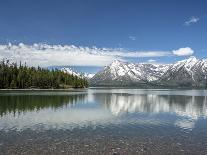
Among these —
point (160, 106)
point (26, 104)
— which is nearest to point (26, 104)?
point (26, 104)

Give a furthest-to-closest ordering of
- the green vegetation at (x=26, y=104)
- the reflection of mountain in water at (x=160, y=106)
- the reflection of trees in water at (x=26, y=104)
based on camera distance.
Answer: the reflection of mountain in water at (x=160, y=106) < the reflection of trees in water at (x=26, y=104) < the green vegetation at (x=26, y=104)

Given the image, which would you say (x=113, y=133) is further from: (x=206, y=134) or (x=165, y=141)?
(x=206, y=134)

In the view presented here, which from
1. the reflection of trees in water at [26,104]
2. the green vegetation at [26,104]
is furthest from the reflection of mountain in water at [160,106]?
the reflection of trees in water at [26,104]

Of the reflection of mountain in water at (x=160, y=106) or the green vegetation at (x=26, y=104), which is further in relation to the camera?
the reflection of mountain in water at (x=160, y=106)

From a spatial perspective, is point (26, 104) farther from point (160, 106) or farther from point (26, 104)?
point (160, 106)

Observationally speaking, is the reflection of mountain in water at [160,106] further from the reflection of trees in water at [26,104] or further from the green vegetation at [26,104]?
the reflection of trees in water at [26,104]

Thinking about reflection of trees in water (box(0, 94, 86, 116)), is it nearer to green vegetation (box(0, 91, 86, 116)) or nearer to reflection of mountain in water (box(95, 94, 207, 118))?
green vegetation (box(0, 91, 86, 116))

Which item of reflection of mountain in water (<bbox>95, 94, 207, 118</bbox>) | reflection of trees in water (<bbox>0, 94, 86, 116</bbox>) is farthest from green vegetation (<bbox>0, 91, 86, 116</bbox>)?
reflection of mountain in water (<bbox>95, 94, 207, 118</bbox>)

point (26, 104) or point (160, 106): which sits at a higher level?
point (26, 104)

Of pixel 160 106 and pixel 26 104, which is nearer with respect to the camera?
pixel 26 104

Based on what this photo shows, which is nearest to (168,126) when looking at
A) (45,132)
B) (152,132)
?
(152,132)

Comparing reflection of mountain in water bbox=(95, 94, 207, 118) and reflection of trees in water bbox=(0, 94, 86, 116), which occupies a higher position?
reflection of trees in water bbox=(0, 94, 86, 116)

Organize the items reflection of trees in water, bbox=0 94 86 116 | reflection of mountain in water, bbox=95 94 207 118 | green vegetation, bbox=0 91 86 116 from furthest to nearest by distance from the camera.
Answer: reflection of mountain in water, bbox=95 94 207 118 → reflection of trees in water, bbox=0 94 86 116 → green vegetation, bbox=0 91 86 116

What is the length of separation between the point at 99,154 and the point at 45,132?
15833 mm
